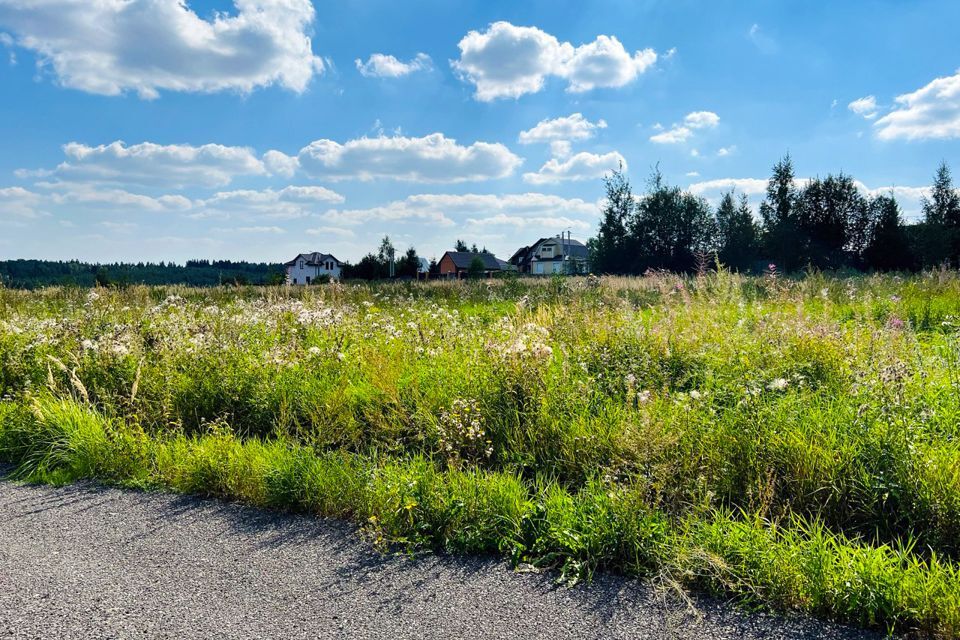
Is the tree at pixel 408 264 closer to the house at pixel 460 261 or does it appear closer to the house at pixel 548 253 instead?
the house at pixel 460 261

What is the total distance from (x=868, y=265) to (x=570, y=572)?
159 ft

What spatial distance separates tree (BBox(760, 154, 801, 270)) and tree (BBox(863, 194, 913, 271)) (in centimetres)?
517

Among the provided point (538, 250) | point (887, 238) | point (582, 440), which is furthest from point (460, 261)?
point (582, 440)

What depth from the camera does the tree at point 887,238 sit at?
1624 inches

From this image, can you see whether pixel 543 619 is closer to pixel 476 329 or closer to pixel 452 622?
pixel 452 622

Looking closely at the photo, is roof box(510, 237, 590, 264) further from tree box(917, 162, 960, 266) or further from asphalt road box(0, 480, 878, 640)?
asphalt road box(0, 480, 878, 640)

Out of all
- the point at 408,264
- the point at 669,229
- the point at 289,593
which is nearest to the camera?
the point at 289,593

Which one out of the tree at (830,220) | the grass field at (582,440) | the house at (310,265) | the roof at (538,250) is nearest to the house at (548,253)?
the roof at (538,250)

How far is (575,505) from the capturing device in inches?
137

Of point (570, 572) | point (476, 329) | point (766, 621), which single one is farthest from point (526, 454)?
point (476, 329)

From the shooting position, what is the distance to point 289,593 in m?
2.91

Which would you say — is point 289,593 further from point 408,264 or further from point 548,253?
point 548,253

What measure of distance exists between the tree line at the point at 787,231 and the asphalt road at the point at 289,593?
117 feet

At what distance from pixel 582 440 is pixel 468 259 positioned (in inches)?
3508
